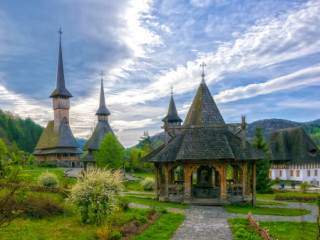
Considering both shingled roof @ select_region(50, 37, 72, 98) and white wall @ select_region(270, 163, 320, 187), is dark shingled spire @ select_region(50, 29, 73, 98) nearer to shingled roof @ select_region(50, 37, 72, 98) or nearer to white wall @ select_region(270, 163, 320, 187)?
shingled roof @ select_region(50, 37, 72, 98)

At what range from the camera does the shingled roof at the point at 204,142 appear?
51.3ft

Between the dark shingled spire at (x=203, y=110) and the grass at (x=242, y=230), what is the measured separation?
26.0 ft

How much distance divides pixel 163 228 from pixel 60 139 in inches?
1761

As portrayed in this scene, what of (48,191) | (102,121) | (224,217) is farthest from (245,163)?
(102,121)

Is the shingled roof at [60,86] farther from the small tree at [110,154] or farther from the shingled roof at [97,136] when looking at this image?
the small tree at [110,154]

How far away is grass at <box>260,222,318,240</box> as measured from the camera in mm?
9223

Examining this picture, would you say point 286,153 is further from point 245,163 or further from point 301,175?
point 245,163

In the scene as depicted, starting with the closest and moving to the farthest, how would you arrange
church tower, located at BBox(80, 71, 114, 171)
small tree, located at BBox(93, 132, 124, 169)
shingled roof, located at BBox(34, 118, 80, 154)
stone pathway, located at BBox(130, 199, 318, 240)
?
stone pathway, located at BBox(130, 199, 318, 240) → small tree, located at BBox(93, 132, 124, 169) → church tower, located at BBox(80, 71, 114, 171) → shingled roof, located at BBox(34, 118, 80, 154)

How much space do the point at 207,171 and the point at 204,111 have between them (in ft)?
16.1

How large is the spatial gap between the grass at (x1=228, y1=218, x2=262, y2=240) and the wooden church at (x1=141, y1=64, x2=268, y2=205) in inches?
183

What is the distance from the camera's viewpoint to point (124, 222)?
34.9ft

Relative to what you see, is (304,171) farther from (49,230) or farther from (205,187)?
(49,230)

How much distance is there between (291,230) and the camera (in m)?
10.3

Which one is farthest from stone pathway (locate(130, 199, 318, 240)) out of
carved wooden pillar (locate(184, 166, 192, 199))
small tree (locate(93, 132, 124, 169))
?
small tree (locate(93, 132, 124, 169))
